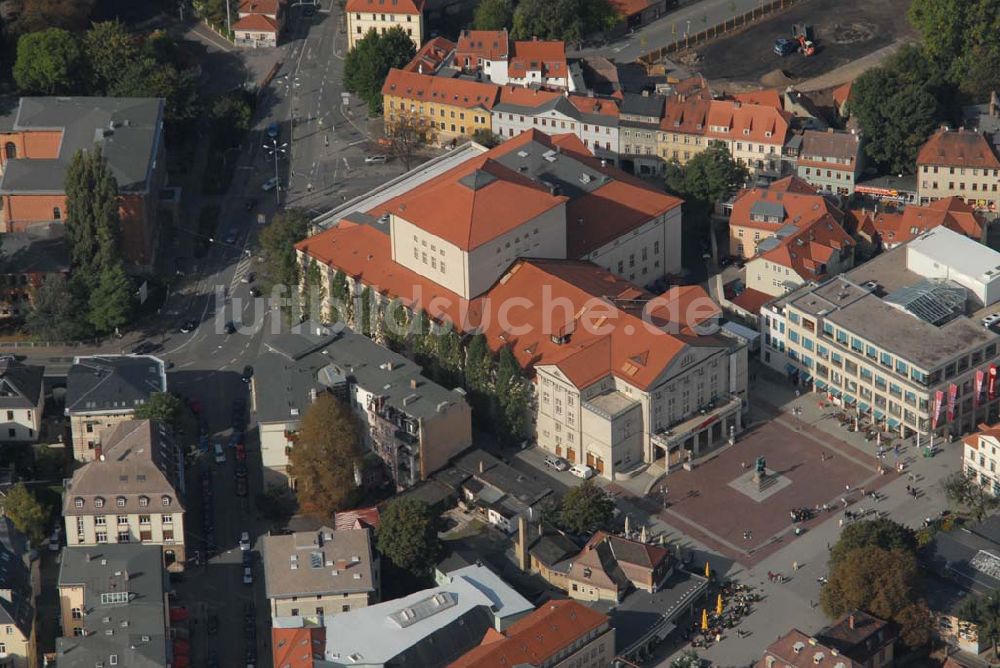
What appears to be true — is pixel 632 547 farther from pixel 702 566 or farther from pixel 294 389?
pixel 294 389

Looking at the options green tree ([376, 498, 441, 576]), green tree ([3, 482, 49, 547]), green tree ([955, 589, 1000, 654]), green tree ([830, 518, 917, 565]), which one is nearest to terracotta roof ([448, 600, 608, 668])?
green tree ([376, 498, 441, 576])

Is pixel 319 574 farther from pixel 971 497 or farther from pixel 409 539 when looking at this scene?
pixel 971 497

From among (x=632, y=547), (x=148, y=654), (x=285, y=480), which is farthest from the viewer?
(x=285, y=480)

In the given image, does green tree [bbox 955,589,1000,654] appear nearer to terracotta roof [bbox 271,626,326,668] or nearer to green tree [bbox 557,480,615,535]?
green tree [bbox 557,480,615,535]

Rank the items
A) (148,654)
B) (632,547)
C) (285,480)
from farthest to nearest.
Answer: (285,480) < (632,547) < (148,654)

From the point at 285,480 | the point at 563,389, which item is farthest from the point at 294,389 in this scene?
the point at 563,389

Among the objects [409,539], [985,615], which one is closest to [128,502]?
[409,539]
